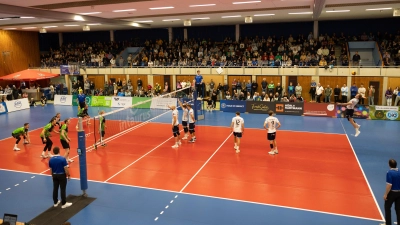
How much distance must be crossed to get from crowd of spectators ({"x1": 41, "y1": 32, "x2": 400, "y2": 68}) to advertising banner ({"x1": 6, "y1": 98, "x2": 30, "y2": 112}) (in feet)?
30.6

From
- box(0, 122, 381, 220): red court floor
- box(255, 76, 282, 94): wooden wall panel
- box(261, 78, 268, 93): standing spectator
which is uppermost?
box(255, 76, 282, 94): wooden wall panel

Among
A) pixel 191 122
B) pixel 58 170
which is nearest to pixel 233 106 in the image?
pixel 191 122

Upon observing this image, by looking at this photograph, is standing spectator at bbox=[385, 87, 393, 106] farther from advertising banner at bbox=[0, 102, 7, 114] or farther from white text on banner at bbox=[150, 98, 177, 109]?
advertising banner at bbox=[0, 102, 7, 114]

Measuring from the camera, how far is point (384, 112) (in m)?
23.4

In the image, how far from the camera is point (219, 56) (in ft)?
116

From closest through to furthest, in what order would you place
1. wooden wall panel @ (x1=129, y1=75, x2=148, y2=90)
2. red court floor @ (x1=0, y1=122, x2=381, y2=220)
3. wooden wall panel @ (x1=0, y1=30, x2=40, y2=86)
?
1. red court floor @ (x1=0, y1=122, x2=381, y2=220)
2. wooden wall panel @ (x1=129, y1=75, x2=148, y2=90)
3. wooden wall panel @ (x1=0, y1=30, x2=40, y2=86)

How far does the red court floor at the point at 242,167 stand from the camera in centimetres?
1081

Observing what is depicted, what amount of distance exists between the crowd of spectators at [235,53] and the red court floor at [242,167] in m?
14.0

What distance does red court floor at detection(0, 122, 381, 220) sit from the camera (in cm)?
1081

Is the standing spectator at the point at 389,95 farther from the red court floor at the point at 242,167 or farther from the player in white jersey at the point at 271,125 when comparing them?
the player in white jersey at the point at 271,125

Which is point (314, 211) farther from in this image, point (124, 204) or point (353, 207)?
point (124, 204)

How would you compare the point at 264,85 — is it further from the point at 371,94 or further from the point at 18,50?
the point at 18,50

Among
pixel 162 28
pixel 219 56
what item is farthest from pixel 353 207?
pixel 162 28

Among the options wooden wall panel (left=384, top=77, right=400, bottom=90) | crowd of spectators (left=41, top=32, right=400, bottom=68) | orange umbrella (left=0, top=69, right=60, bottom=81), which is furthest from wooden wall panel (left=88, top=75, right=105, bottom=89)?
wooden wall panel (left=384, top=77, right=400, bottom=90)
